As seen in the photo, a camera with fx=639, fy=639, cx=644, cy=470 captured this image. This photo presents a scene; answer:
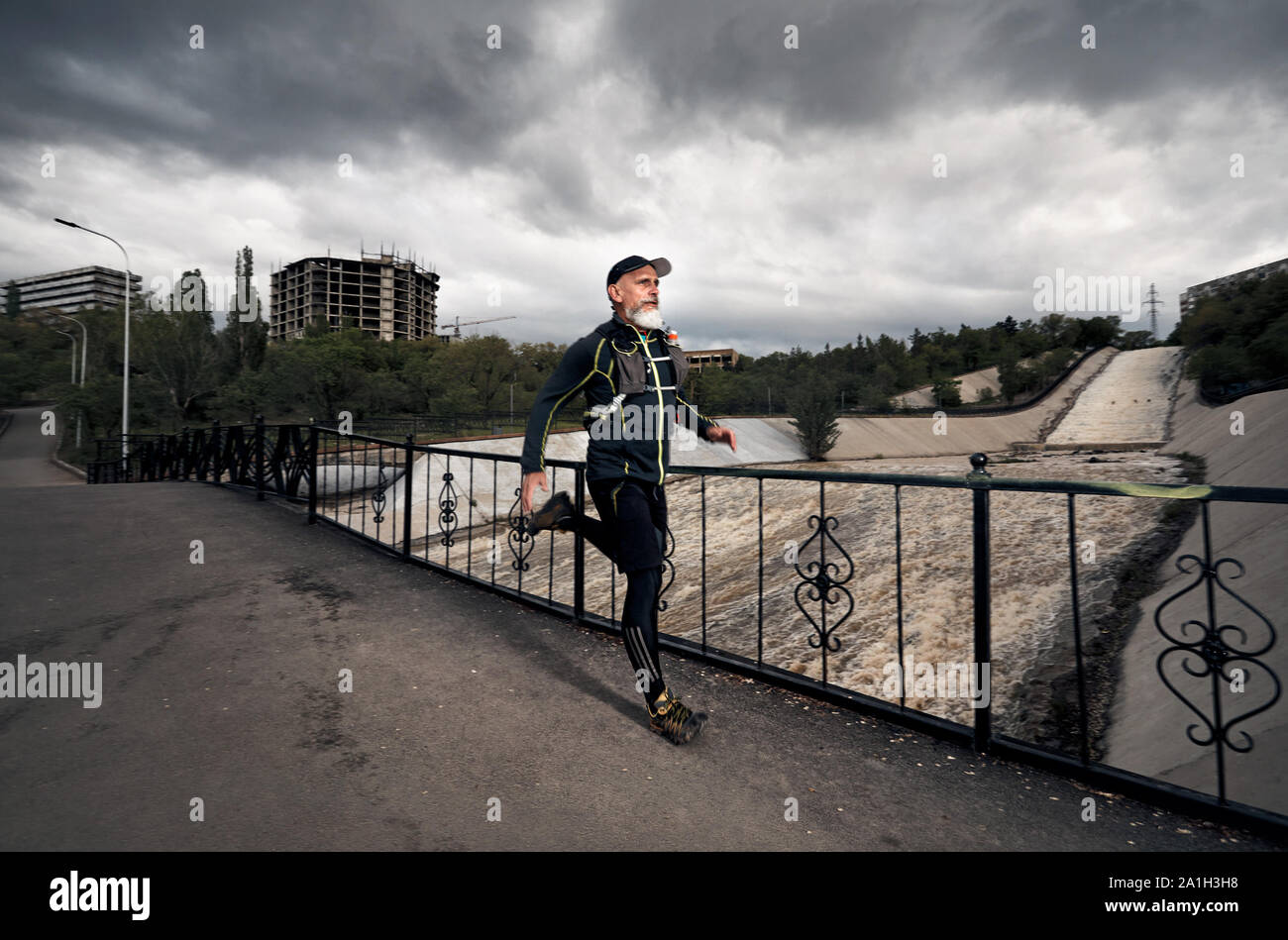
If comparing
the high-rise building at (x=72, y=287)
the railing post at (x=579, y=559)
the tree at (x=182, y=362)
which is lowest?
the railing post at (x=579, y=559)

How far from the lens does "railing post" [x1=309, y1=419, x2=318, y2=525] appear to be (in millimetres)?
7980

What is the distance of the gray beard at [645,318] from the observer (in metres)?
3.11

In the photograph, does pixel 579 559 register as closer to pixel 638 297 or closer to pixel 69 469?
pixel 638 297

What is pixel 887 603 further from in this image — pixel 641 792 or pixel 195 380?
pixel 195 380

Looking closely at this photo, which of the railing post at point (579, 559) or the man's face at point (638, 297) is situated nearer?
the man's face at point (638, 297)

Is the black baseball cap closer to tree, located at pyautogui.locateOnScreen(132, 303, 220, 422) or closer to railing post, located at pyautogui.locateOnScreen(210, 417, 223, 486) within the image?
railing post, located at pyautogui.locateOnScreen(210, 417, 223, 486)

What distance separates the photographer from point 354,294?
119500mm

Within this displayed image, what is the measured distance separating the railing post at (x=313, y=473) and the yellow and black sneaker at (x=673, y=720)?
21.1 feet

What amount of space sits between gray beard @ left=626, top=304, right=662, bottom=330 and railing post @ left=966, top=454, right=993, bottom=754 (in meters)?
1.65

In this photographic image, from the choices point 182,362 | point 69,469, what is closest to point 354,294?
point 182,362

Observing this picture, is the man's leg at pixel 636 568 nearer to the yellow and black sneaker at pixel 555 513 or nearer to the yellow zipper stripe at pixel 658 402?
the yellow zipper stripe at pixel 658 402

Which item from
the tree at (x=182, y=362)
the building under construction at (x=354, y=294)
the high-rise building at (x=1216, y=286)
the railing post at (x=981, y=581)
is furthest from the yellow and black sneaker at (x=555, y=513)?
the building under construction at (x=354, y=294)

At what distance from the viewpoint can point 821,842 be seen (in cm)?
228
